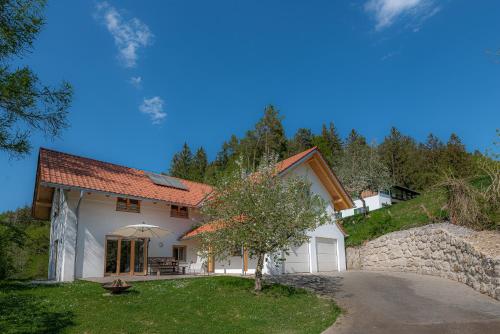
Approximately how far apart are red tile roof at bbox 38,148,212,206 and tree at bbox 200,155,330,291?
3033 millimetres

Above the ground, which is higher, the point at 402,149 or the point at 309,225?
the point at 402,149

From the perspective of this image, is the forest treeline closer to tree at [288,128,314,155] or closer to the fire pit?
tree at [288,128,314,155]

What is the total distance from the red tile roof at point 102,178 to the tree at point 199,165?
1343 inches

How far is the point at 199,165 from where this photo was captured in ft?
206

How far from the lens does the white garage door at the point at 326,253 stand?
72.2ft

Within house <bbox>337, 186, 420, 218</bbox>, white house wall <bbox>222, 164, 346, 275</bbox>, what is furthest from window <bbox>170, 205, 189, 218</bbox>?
house <bbox>337, 186, 420, 218</bbox>

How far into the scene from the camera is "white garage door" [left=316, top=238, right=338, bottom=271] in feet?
72.2

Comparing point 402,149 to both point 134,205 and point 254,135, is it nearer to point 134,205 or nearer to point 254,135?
point 254,135

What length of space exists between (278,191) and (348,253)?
13.0 metres

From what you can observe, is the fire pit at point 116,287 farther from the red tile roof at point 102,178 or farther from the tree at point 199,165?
the tree at point 199,165

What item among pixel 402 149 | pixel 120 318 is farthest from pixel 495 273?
pixel 402 149

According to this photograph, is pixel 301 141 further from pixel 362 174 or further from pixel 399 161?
pixel 362 174

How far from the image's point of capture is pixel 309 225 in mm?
13430

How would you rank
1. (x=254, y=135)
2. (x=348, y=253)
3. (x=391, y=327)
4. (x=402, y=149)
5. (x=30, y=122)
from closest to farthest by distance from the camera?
1. (x=391, y=327)
2. (x=30, y=122)
3. (x=348, y=253)
4. (x=254, y=135)
5. (x=402, y=149)
